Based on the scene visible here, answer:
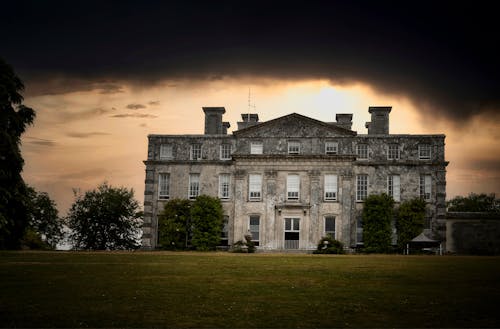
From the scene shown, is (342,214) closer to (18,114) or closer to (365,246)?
(365,246)

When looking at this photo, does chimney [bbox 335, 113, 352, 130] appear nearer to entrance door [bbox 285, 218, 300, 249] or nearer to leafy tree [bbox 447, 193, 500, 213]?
entrance door [bbox 285, 218, 300, 249]

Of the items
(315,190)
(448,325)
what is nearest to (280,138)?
(315,190)

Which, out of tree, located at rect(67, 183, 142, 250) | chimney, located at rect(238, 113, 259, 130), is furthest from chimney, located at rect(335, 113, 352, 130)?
tree, located at rect(67, 183, 142, 250)

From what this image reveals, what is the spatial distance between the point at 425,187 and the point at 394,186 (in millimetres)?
2467

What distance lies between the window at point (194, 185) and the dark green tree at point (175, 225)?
5.30 ft

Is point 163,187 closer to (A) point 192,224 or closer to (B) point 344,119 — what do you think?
(A) point 192,224

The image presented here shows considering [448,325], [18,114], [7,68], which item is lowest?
[448,325]

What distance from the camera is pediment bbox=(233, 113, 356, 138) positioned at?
157 feet

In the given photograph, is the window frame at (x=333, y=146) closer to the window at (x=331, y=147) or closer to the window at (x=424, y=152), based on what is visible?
the window at (x=331, y=147)

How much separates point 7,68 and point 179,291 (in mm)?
23255

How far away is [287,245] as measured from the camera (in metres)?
46.6

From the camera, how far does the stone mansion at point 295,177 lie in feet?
153

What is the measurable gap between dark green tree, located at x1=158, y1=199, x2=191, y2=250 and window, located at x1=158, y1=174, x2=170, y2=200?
1.86m

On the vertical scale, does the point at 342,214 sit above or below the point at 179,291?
above
